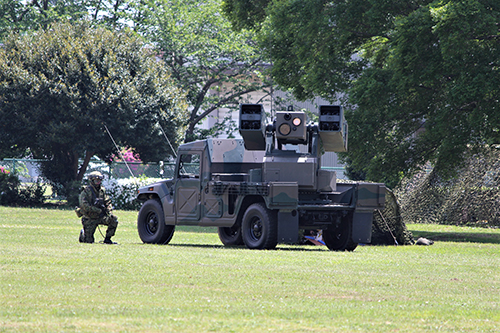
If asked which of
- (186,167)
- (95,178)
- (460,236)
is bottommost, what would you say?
(460,236)

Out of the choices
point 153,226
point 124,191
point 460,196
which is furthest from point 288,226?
point 124,191

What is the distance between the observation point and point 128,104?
3719 cm

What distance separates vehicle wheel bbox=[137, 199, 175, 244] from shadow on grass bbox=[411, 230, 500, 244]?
8.41m

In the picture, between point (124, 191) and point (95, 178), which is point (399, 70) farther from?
point (124, 191)

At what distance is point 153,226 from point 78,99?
18321 millimetres

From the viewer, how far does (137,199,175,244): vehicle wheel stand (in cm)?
1880

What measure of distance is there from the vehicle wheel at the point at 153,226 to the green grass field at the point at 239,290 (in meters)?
1.83

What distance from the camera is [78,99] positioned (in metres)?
36.1

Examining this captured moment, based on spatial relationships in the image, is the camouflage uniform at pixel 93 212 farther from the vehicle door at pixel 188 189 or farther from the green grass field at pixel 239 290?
the vehicle door at pixel 188 189

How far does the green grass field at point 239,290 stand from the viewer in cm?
778

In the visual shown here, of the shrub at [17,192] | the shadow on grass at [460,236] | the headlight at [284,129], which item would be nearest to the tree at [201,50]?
the shrub at [17,192]

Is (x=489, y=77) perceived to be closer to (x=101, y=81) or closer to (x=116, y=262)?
(x=116, y=262)

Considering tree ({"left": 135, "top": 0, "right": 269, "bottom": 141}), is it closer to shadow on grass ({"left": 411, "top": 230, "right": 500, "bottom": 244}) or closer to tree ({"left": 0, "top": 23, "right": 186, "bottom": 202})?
tree ({"left": 0, "top": 23, "right": 186, "bottom": 202})

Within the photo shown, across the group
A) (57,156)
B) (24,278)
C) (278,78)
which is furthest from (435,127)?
(57,156)
